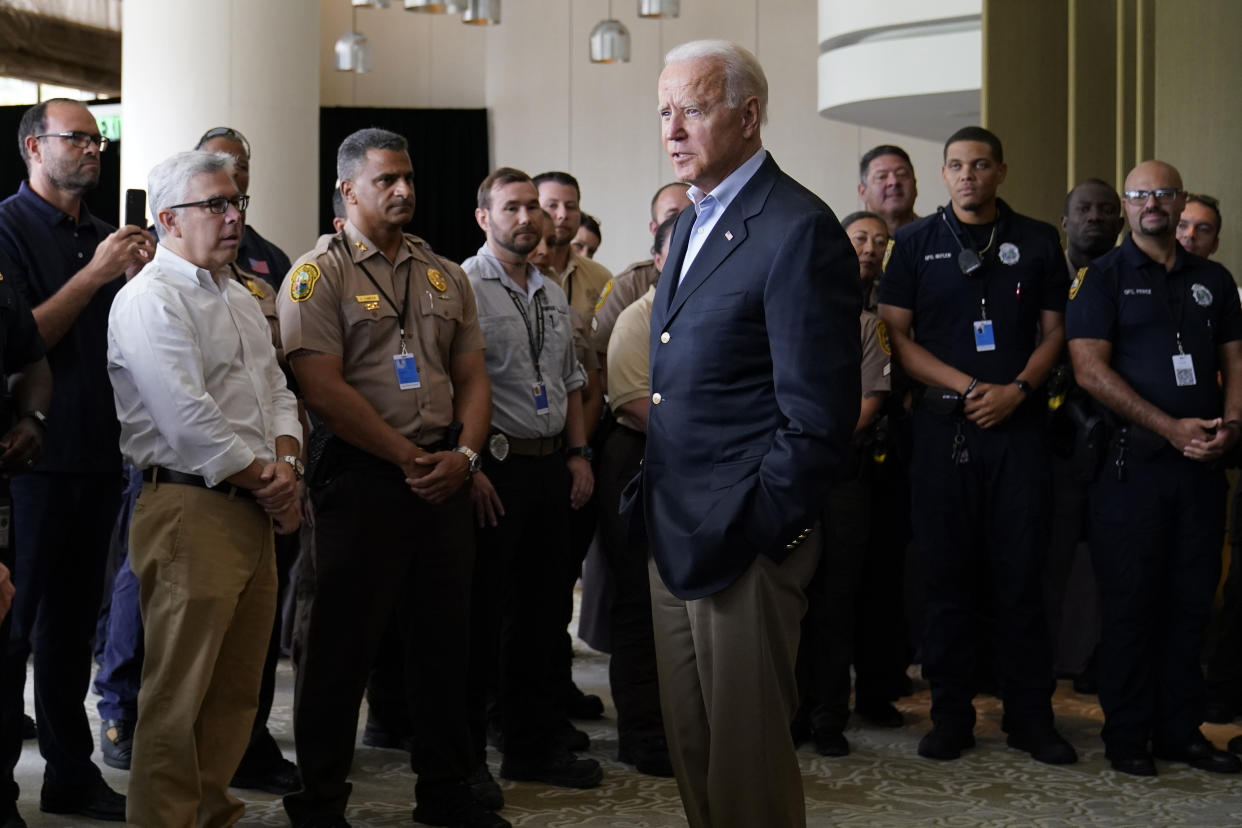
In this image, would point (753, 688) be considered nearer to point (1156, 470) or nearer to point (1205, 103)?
point (1156, 470)

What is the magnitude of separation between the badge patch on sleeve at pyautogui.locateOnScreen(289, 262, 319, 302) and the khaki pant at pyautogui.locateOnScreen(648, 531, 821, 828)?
143 centimetres

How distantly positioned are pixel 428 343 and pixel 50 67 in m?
9.52

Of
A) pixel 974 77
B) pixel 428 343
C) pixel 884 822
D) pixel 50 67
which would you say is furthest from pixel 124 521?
pixel 50 67

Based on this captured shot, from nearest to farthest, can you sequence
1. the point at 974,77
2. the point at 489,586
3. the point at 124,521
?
1. the point at 489,586
2. the point at 124,521
3. the point at 974,77

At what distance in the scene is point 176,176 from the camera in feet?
10.3

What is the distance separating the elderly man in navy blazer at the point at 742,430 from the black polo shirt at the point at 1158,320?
2081mm

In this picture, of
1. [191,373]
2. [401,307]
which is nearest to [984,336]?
[401,307]

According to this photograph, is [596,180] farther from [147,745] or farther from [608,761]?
[147,745]

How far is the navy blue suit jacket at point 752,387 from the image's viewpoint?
2277 millimetres

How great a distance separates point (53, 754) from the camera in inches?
136

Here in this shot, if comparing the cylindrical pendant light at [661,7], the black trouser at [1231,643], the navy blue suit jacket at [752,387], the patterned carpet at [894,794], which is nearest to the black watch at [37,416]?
the patterned carpet at [894,794]

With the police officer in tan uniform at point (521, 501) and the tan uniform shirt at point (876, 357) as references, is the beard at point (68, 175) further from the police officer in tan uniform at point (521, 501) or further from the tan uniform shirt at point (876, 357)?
the tan uniform shirt at point (876, 357)

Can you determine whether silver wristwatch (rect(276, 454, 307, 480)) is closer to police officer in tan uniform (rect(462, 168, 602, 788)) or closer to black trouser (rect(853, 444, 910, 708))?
police officer in tan uniform (rect(462, 168, 602, 788))

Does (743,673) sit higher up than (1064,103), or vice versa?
(1064,103)
